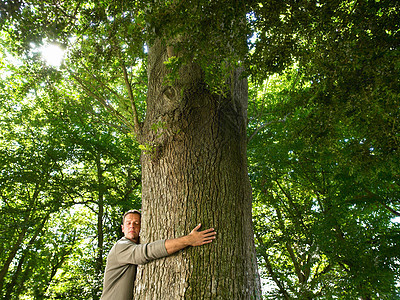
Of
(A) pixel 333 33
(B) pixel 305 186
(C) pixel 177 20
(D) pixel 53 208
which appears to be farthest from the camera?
(B) pixel 305 186

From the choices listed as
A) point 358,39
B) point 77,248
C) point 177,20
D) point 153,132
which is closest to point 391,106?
point 358,39

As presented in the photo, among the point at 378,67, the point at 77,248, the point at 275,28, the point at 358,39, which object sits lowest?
the point at 77,248

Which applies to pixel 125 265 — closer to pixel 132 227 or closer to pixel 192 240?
pixel 132 227

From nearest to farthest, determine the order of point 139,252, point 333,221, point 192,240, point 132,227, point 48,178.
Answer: point 192,240
point 139,252
point 132,227
point 333,221
point 48,178

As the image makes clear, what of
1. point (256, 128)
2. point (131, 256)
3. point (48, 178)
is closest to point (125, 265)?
point (131, 256)

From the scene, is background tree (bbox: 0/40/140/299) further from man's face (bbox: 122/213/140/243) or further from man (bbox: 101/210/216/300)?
man (bbox: 101/210/216/300)

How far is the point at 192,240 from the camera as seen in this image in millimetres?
2244

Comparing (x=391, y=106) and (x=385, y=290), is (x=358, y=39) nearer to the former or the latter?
(x=391, y=106)

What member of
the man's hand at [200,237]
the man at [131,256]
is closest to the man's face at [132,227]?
the man at [131,256]

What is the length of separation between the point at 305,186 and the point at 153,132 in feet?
28.4

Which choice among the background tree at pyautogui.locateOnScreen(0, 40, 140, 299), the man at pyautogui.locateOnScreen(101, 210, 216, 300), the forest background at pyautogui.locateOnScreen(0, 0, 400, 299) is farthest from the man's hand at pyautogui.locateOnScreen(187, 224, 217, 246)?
the background tree at pyautogui.locateOnScreen(0, 40, 140, 299)

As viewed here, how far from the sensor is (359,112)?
2.84 m

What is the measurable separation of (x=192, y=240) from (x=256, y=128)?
246cm

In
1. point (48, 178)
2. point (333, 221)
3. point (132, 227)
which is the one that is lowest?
point (132, 227)
